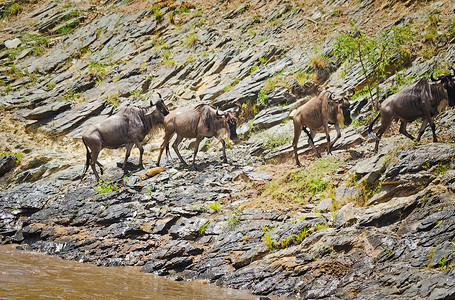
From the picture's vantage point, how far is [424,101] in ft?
34.6

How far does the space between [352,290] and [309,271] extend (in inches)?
35.6

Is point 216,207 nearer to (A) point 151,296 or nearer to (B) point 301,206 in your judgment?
(B) point 301,206

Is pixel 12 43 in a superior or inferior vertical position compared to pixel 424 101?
superior

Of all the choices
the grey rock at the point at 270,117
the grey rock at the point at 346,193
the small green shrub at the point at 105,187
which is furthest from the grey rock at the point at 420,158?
the small green shrub at the point at 105,187

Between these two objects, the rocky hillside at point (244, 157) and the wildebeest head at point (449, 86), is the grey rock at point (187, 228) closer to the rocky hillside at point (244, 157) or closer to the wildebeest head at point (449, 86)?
the rocky hillside at point (244, 157)

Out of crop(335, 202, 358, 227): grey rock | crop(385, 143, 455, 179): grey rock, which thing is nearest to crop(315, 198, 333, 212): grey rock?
crop(335, 202, 358, 227): grey rock

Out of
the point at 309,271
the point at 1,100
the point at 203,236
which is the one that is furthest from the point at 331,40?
the point at 1,100

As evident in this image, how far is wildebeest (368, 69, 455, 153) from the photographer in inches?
408

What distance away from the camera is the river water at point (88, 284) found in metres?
6.35

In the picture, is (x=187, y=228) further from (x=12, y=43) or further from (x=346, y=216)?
(x=12, y=43)

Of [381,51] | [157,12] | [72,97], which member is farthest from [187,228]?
[157,12]

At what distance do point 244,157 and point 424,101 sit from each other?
6.48 metres

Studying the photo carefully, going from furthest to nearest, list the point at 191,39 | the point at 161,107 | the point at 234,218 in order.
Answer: the point at 191,39 < the point at 161,107 < the point at 234,218

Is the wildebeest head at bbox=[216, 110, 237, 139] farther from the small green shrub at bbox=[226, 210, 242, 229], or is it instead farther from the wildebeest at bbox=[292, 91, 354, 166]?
the small green shrub at bbox=[226, 210, 242, 229]
